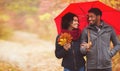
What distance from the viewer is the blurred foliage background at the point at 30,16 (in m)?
10.2

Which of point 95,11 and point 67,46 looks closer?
point 67,46

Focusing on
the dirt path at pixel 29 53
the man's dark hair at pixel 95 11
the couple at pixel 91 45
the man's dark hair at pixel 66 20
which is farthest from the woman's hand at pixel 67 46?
the dirt path at pixel 29 53

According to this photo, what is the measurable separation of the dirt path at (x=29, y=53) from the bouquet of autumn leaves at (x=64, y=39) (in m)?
4.29

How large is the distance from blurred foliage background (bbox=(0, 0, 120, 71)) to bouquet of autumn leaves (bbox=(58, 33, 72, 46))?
538 cm

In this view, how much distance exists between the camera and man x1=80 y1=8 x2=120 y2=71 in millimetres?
4359

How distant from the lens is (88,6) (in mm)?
4750

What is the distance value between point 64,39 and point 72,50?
9.1 inches

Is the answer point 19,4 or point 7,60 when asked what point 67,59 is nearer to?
point 7,60

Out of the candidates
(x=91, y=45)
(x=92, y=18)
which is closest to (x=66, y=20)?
(x=92, y=18)

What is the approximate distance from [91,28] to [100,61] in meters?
0.44

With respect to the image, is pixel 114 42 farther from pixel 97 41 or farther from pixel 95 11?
pixel 95 11

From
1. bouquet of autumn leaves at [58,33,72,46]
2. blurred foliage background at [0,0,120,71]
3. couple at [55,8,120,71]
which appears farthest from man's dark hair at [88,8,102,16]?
blurred foliage background at [0,0,120,71]

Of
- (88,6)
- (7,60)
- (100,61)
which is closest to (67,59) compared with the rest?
(100,61)

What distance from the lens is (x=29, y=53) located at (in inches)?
390
